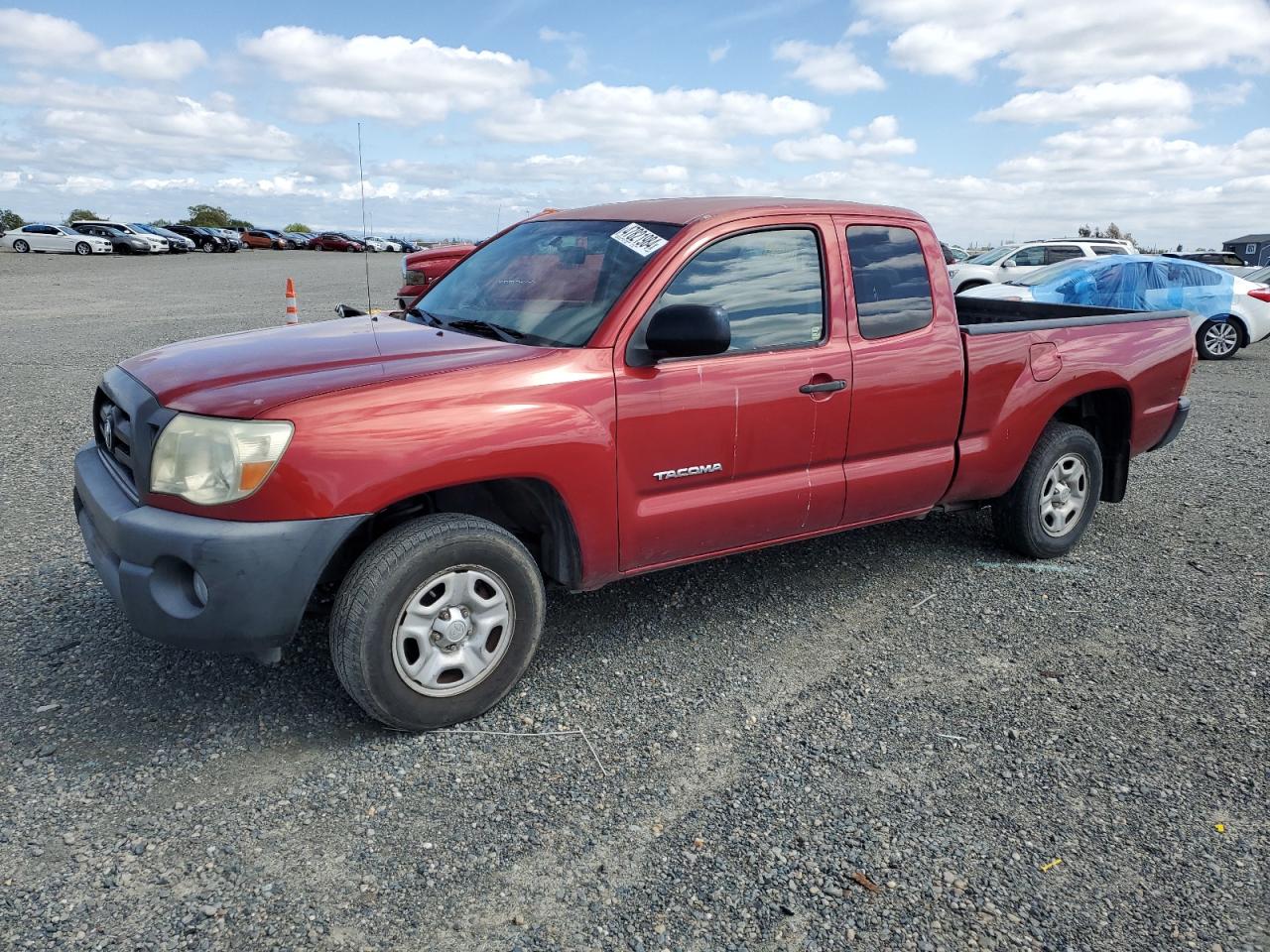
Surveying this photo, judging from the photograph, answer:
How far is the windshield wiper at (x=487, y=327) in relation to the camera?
142 inches

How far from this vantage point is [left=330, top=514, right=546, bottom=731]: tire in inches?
118

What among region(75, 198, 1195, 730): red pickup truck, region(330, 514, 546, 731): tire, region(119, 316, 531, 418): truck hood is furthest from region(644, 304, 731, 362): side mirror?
region(330, 514, 546, 731): tire

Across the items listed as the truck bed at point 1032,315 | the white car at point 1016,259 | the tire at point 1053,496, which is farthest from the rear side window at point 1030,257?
the tire at point 1053,496

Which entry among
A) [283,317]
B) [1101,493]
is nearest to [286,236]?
[283,317]

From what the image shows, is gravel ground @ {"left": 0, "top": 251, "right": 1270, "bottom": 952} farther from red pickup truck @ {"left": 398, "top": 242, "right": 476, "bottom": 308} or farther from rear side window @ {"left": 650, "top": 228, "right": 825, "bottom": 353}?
red pickup truck @ {"left": 398, "top": 242, "right": 476, "bottom": 308}

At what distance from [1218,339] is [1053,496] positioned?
10.6 metres

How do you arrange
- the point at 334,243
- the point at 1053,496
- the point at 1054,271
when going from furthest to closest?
the point at 334,243 < the point at 1054,271 < the point at 1053,496

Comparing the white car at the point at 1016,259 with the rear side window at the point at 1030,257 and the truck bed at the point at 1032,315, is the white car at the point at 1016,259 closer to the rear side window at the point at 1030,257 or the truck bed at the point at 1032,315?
the rear side window at the point at 1030,257

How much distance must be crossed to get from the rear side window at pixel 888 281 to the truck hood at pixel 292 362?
4.94 ft

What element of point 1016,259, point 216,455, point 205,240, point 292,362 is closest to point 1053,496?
point 292,362

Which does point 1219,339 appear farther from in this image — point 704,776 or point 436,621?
point 436,621

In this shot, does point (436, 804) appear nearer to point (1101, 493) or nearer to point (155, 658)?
point (155, 658)

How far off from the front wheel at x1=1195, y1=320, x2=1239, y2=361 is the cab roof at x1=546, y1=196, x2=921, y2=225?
11.2 metres

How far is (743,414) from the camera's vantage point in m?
3.62
